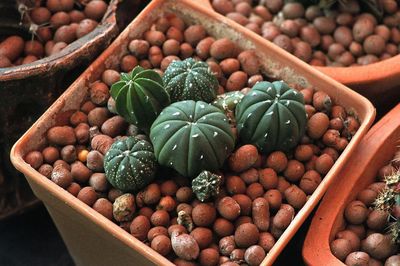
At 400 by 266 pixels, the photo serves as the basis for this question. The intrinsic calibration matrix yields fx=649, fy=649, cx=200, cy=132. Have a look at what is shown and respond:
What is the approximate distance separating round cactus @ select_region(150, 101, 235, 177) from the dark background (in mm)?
684

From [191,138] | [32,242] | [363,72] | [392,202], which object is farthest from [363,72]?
[32,242]

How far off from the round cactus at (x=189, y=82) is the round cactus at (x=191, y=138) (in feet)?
0.30

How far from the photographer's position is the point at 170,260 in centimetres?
124

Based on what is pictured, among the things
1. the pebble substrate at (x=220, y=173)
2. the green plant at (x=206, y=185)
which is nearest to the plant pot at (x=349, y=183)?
the pebble substrate at (x=220, y=173)

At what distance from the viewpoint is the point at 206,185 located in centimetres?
125

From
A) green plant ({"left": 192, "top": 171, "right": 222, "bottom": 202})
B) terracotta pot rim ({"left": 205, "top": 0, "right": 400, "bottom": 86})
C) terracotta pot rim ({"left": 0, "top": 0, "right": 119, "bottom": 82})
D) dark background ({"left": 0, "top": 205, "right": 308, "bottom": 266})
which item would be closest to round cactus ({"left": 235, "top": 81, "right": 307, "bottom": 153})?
green plant ({"left": 192, "top": 171, "right": 222, "bottom": 202})

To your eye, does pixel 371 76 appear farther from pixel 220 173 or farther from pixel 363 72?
pixel 220 173

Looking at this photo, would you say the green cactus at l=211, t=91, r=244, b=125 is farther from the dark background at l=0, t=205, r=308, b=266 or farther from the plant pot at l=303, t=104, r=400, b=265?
the dark background at l=0, t=205, r=308, b=266

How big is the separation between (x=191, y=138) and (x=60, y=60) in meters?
0.39

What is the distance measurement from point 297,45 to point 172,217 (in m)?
0.66

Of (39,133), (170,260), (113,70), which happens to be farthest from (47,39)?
(170,260)

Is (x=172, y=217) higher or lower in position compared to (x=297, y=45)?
lower

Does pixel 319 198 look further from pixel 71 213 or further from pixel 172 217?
pixel 71 213

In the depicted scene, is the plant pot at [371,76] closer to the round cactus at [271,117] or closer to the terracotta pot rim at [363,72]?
the terracotta pot rim at [363,72]
